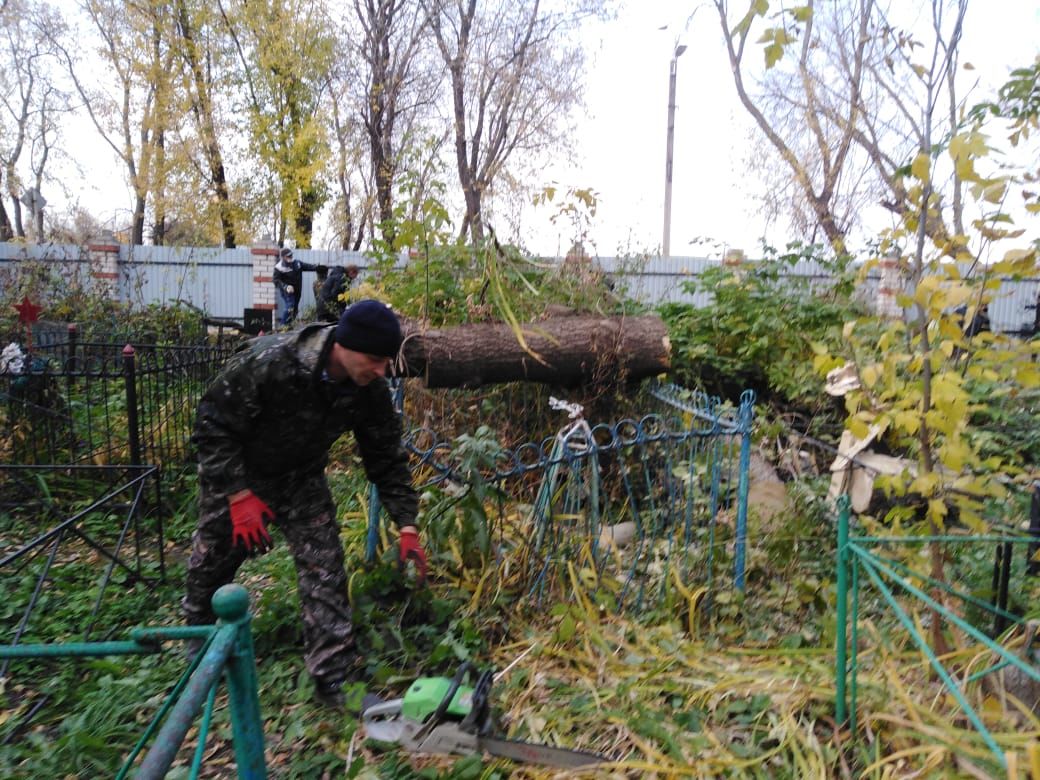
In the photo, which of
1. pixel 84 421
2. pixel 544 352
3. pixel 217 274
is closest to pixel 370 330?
pixel 544 352

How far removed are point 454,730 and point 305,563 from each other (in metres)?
0.93

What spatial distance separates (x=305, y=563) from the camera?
284cm

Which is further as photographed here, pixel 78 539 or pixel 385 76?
pixel 385 76

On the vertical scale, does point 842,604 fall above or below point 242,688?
below

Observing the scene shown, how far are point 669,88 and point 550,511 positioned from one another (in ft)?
59.0

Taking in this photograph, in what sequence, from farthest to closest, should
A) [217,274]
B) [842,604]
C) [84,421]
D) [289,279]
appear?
[217,274] < [289,279] < [84,421] < [842,604]

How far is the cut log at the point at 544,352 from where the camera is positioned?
14.5 feet

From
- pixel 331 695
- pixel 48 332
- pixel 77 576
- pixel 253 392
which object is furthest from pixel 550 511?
pixel 48 332

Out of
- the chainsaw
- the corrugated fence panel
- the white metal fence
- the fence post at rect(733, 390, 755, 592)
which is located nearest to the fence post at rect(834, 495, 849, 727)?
the chainsaw

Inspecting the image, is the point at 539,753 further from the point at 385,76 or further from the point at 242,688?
the point at 385,76

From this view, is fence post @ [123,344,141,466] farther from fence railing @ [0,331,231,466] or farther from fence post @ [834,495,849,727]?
fence post @ [834,495,849,727]

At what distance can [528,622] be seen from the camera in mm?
3246

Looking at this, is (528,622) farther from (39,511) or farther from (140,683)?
(39,511)

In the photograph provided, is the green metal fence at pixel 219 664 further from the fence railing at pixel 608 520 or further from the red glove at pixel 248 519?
the fence railing at pixel 608 520
